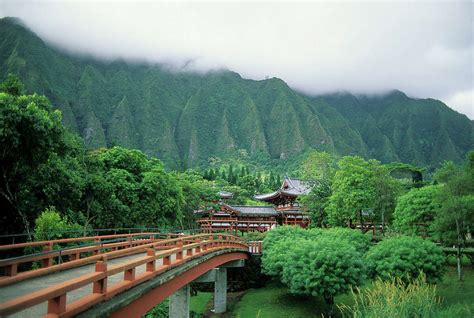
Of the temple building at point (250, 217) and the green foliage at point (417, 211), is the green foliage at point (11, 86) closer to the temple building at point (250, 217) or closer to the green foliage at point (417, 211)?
the green foliage at point (417, 211)

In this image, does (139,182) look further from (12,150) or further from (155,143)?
(155,143)

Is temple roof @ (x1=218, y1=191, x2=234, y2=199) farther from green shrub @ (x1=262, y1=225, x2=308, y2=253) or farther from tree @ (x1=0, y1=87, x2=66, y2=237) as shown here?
tree @ (x1=0, y1=87, x2=66, y2=237)

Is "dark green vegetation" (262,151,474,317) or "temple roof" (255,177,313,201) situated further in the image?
"temple roof" (255,177,313,201)

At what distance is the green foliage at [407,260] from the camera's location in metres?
20.3

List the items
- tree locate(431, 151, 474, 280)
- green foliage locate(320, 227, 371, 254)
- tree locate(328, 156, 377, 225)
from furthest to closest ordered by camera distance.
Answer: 1. tree locate(328, 156, 377, 225)
2. green foliage locate(320, 227, 371, 254)
3. tree locate(431, 151, 474, 280)

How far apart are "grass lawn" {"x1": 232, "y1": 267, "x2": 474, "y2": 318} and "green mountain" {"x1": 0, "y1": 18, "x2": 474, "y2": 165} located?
105401mm

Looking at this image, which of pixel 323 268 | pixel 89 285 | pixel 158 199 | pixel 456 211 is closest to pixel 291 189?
pixel 158 199

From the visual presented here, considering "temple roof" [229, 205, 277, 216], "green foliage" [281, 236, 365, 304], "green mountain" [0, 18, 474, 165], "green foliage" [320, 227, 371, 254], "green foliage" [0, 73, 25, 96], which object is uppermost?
"green mountain" [0, 18, 474, 165]

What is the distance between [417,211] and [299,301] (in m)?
10.1

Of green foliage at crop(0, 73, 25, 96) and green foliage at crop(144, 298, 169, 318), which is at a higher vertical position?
green foliage at crop(0, 73, 25, 96)

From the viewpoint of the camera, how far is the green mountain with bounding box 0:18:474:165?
136 metres

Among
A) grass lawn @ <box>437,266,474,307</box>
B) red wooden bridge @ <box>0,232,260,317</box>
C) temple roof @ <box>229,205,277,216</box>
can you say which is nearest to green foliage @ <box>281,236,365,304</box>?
grass lawn @ <box>437,266,474,307</box>

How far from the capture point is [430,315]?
8336 millimetres

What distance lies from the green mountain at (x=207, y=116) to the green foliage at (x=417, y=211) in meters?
107
